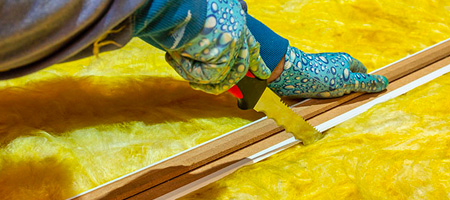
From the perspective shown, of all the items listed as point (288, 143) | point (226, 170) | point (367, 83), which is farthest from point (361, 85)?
point (226, 170)

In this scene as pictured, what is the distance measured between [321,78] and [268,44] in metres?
0.12

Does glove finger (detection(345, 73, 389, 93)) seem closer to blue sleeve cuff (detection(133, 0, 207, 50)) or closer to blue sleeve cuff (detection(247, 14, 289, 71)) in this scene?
blue sleeve cuff (detection(247, 14, 289, 71))

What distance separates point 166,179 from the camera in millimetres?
614

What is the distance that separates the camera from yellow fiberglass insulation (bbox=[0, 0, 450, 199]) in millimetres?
566

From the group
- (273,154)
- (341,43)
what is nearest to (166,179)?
(273,154)

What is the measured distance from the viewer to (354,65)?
30.2 inches

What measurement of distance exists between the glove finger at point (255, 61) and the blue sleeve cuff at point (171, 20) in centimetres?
10

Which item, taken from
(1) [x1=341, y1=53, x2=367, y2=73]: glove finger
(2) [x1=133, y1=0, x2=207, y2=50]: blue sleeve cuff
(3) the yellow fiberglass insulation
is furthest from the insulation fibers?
(2) [x1=133, y1=0, x2=207, y2=50]: blue sleeve cuff

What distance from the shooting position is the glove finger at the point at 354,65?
758 millimetres

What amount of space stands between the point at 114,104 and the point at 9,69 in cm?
34

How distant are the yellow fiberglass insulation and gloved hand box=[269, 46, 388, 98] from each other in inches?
2.3

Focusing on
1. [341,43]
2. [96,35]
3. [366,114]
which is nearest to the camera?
[96,35]

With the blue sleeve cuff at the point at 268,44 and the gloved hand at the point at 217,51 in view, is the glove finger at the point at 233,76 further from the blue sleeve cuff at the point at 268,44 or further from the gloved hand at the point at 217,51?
the blue sleeve cuff at the point at 268,44

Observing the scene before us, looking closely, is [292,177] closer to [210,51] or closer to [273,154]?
[273,154]
